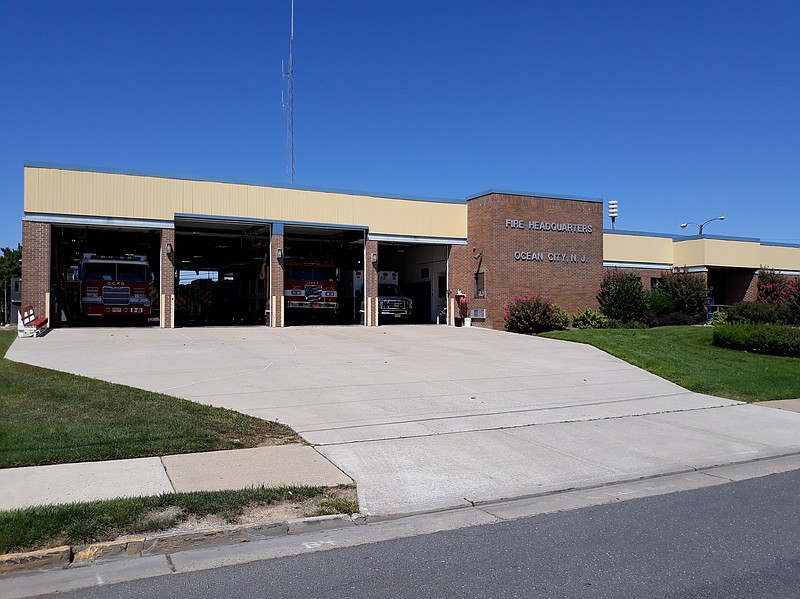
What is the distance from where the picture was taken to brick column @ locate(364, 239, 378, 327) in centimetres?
3080

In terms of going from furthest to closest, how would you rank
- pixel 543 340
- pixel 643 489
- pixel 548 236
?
pixel 548 236, pixel 543 340, pixel 643 489

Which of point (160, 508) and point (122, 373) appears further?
point (122, 373)

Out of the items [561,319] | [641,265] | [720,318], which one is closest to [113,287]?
[561,319]

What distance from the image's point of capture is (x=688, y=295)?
34562mm

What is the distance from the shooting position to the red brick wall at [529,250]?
30891mm

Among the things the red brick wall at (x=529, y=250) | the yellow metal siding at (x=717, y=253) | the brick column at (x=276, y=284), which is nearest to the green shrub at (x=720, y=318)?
the red brick wall at (x=529, y=250)

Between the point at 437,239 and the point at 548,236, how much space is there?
524 cm

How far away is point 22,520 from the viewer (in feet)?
19.3

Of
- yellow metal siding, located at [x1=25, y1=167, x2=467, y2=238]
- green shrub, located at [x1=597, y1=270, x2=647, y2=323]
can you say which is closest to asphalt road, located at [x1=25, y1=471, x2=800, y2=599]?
yellow metal siding, located at [x1=25, y1=167, x2=467, y2=238]

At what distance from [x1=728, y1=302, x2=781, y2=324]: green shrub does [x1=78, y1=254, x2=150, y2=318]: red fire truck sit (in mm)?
24642

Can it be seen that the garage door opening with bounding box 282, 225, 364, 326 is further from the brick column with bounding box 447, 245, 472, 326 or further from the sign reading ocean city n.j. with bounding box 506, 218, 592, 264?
the sign reading ocean city n.j. with bounding box 506, 218, 592, 264

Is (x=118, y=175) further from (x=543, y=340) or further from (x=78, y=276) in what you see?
(x=543, y=340)

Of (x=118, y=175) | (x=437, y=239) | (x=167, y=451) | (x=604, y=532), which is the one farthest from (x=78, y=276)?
(x=604, y=532)

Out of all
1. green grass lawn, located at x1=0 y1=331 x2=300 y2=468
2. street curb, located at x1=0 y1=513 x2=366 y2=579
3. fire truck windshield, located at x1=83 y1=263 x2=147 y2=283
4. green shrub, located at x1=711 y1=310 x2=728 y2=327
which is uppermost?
fire truck windshield, located at x1=83 y1=263 x2=147 y2=283
